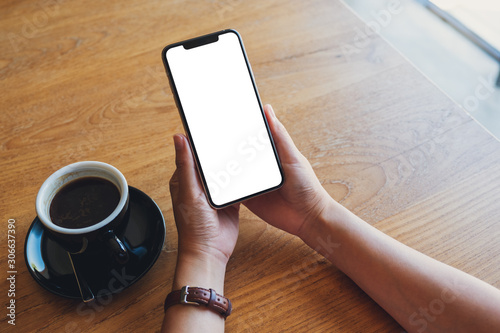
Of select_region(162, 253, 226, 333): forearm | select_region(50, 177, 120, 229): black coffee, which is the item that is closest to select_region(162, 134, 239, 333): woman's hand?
select_region(162, 253, 226, 333): forearm

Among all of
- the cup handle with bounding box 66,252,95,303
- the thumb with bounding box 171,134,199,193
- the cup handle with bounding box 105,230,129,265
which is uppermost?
the thumb with bounding box 171,134,199,193

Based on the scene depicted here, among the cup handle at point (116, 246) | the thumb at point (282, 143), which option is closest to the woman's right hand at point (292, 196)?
the thumb at point (282, 143)

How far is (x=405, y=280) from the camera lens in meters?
0.61

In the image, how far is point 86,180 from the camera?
0.64 metres

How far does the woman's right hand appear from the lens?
686 millimetres

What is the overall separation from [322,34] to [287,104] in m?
0.24

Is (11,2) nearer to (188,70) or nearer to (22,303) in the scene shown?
Answer: (188,70)

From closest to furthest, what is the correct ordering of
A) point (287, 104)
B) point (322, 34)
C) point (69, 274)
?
point (69, 274), point (287, 104), point (322, 34)

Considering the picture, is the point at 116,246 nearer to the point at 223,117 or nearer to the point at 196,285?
the point at 196,285

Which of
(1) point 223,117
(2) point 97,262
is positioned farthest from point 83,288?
(1) point 223,117

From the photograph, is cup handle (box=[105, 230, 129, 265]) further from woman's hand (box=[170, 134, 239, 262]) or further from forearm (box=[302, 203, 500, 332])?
forearm (box=[302, 203, 500, 332])

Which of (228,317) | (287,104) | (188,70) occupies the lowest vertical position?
(228,317)

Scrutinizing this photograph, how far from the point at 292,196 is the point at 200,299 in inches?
9.0

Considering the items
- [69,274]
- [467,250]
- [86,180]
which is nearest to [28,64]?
[86,180]
